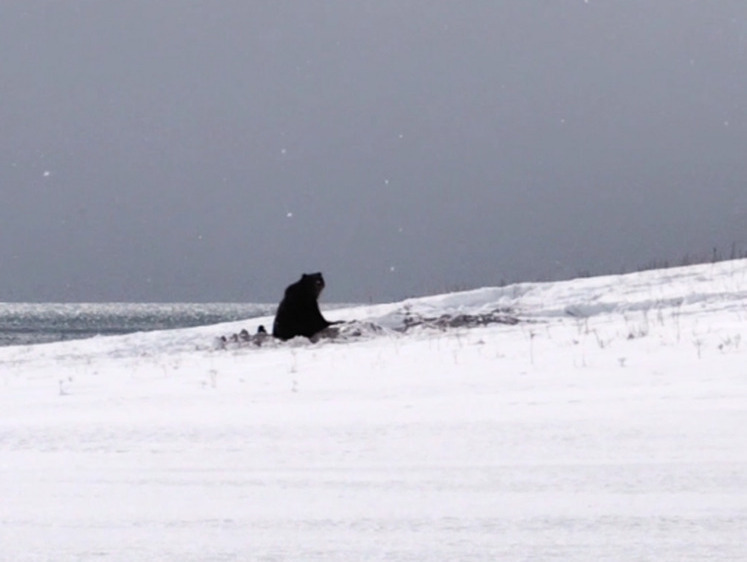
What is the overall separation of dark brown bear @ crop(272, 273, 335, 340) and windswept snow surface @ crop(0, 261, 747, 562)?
24.9 feet

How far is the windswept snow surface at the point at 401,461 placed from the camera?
12.0 feet

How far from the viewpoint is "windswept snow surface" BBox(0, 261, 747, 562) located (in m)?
3.65

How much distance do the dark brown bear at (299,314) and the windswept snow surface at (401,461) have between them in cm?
758

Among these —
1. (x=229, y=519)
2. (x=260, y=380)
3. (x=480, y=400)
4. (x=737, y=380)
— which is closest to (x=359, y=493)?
(x=229, y=519)

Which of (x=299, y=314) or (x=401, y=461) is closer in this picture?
(x=401, y=461)

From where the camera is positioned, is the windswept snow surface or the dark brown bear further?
the dark brown bear

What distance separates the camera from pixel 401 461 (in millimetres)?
4676

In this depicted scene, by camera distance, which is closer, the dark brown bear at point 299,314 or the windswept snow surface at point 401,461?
the windswept snow surface at point 401,461

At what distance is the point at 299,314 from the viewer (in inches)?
644

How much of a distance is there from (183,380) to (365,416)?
124 inches

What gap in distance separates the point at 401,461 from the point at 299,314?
1176 centimetres

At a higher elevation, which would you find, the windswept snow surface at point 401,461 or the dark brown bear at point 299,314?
the dark brown bear at point 299,314

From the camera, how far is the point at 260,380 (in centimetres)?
802

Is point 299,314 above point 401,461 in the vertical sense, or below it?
above
